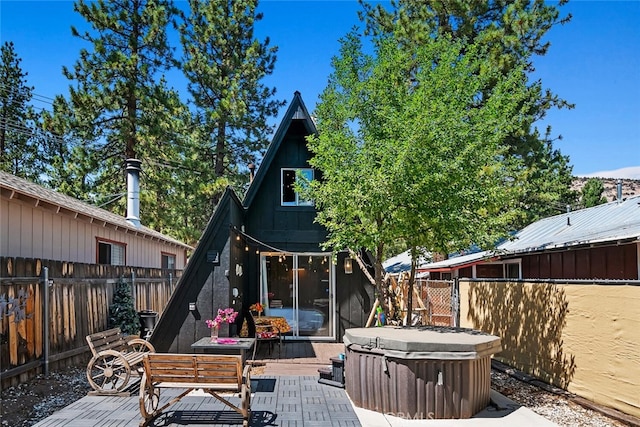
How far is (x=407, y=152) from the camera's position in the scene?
6.96 meters

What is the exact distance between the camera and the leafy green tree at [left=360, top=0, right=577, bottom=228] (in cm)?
1508

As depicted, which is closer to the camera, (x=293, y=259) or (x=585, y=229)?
(x=585, y=229)

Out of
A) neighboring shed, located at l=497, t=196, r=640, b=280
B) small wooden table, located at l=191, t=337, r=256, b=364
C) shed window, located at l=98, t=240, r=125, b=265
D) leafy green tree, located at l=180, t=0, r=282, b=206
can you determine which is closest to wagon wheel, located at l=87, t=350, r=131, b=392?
small wooden table, located at l=191, t=337, r=256, b=364

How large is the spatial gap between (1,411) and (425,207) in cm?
665

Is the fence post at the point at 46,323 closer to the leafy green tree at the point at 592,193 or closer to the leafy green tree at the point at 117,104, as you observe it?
the leafy green tree at the point at 117,104

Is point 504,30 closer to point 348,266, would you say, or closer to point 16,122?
point 348,266

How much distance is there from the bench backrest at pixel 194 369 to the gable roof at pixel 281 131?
6077 mm

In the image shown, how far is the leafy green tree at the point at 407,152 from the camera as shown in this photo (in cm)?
719

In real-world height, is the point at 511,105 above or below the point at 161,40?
below

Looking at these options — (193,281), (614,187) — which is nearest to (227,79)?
(193,281)

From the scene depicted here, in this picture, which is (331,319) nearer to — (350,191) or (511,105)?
(350,191)

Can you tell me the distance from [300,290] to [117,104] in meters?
13.9

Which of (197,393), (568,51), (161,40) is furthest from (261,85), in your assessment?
(197,393)

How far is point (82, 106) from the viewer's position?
1952 cm
